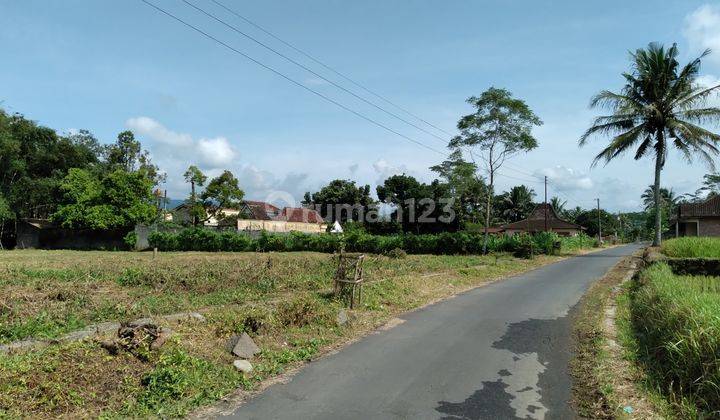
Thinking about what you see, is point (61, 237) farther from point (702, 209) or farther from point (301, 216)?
point (702, 209)

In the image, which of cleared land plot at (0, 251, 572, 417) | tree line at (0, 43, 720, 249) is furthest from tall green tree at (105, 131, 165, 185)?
cleared land plot at (0, 251, 572, 417)

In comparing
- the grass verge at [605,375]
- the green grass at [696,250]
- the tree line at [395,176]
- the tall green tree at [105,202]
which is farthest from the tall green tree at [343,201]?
the grass verge at [605,375]

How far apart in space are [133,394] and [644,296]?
8.77 meters

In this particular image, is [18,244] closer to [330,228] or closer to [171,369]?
[330,228]

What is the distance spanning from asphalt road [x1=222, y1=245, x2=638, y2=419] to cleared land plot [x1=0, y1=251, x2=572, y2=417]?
0.66m

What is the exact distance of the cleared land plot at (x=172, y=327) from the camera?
4.65 metres

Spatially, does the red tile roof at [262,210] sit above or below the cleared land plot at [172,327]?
above

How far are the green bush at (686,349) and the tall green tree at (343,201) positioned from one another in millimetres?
48319

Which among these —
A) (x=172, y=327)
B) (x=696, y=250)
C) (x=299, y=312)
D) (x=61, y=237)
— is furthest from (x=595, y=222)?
(x=172, y=327)

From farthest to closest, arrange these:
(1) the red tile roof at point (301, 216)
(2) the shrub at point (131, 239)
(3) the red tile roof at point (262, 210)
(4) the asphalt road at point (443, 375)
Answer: (1) the red tile roof at point (301, 216)
(3) the red tile roof at point (262, 210)
(2) the shrub at point (131, 239)
(4) the asphalt road at point (443, 375)

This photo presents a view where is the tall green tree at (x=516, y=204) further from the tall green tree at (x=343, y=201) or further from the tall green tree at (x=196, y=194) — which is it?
the tall green tree at (x=196, y=194)

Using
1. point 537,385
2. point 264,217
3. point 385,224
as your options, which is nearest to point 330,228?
point 385,224

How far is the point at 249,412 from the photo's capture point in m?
4.62

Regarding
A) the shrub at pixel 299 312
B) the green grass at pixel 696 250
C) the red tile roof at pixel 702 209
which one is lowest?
the shrub at pixel 299 312
